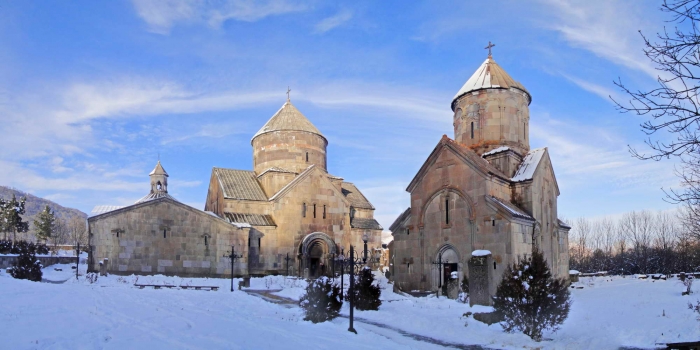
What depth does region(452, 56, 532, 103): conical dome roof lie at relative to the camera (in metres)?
19.5

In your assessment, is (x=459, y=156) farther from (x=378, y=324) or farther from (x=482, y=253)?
(x=378, y=324)

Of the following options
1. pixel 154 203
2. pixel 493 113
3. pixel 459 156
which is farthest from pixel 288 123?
pixel 459 156

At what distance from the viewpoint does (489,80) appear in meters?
19.6

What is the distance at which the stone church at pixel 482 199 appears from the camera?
15.8 metres

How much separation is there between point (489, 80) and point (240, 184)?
15.7 meters

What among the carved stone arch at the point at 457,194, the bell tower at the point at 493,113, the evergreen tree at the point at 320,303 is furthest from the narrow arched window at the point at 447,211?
the evergreen tree at the point at 320,303

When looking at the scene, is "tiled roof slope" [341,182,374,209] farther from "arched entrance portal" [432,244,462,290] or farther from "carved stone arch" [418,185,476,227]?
"arched entrance portal" [432,244,462,290]

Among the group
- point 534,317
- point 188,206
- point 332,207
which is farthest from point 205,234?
point 534,317

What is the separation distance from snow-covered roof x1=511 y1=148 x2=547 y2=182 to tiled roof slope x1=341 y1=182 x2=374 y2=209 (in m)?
14.4

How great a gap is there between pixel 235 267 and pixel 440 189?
1273 cm

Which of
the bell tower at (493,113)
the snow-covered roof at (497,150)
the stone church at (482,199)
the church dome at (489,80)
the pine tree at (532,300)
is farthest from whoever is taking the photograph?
the church dome at (489,80)

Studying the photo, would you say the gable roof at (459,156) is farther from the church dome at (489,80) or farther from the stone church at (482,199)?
the church dome at (489,80)

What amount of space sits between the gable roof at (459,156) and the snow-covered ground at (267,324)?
15.0 ft

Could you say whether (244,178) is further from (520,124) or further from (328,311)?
(328,311)
